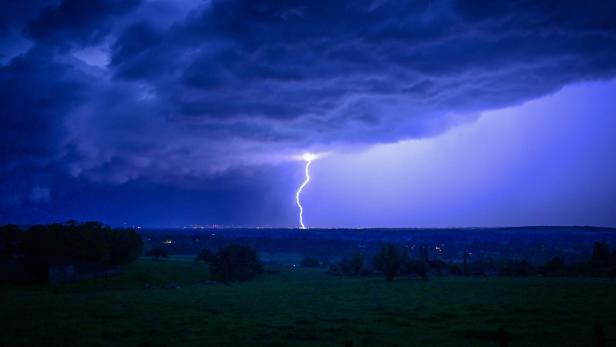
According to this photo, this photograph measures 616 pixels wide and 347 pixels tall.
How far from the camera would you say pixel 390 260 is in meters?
99.7

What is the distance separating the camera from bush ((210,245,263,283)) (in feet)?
346

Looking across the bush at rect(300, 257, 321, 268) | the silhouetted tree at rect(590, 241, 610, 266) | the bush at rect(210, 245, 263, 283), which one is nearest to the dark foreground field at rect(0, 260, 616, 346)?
the bush at rect(210, 245, 263, 283)

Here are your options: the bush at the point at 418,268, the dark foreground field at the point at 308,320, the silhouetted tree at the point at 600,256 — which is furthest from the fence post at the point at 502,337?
the silhouetted tree at the point at 600,256

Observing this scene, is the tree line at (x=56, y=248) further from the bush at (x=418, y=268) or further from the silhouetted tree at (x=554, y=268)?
the silhouetted tree at (x=554, y=268)

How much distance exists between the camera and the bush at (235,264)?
346 ft

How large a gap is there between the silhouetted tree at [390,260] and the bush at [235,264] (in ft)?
101

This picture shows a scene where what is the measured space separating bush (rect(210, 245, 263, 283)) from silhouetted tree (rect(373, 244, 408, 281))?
30.8 m

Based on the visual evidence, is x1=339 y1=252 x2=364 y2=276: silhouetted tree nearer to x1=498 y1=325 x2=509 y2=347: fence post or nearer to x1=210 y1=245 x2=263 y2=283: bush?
x1=210 y1=245 x2=263 y2=283: bush

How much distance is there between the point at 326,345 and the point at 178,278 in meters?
74.2

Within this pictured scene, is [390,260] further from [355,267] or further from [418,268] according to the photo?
[355,267]

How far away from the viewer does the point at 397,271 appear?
338ft

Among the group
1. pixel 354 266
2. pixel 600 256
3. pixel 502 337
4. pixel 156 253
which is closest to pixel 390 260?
pixel 354 266

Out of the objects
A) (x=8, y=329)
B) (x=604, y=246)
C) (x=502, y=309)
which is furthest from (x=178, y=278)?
(x=604, y=246)

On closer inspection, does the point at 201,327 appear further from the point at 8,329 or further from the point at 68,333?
the point at 8,329
